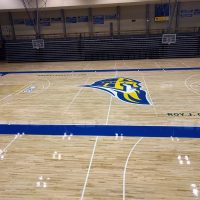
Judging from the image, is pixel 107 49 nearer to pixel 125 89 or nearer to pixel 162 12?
pixel 162 12

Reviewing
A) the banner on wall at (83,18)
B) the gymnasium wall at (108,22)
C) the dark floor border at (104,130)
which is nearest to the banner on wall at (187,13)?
the gymnasium wall at (108,22)

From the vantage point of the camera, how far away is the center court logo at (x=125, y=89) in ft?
31.9

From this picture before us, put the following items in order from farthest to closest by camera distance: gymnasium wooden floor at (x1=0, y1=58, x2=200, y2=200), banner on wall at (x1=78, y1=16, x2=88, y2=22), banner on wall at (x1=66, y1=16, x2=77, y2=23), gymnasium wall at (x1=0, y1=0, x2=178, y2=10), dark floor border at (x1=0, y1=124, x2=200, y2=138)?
banner on wall at (x1=66, y1=16, x2=77, y2=23)
banner on wall at (x1=78, y1=16, x2=88, y2=22)
gymnasium wall at (x1=0, y1=0, x2=178, y2=10)
dark floor border at (x1=0, y1=124, x2=200, y2=138)
gymnasium wooden floor at (x1=0, y1=58, x2=200, y2=200)

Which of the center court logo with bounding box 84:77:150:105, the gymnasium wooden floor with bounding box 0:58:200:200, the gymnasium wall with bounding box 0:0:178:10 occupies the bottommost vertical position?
the gymnasium wooden floor with bounding box 0:58:200:200

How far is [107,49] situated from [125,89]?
33.6ft

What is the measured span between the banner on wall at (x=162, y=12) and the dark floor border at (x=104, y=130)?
1758 centimetres

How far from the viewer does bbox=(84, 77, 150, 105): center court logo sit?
9731 mm

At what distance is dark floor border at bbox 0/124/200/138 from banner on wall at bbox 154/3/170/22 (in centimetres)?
1758

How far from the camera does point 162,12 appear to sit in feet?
70.8

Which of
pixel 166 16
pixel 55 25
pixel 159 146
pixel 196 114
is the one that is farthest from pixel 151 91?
pixel 55 25

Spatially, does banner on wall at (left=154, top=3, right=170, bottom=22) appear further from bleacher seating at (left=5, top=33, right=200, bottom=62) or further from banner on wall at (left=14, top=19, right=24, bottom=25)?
banner on wall at (left=14, top=19, right=24, bottom=25)

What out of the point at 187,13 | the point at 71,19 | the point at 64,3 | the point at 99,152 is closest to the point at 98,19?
the point at 71,19

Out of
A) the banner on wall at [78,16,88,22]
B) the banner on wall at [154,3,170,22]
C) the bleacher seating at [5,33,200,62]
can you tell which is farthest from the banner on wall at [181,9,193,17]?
the banner on wall at [78,16,88,22]

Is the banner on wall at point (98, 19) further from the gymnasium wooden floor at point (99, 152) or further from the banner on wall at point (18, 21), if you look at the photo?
the gymnasium wooden floor at point (99, 152)
